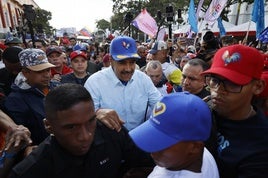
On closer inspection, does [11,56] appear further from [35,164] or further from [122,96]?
[35,164]

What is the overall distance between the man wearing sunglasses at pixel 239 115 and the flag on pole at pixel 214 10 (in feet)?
21.0

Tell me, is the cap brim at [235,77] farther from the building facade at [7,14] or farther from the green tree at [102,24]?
the green tree at [102,24]

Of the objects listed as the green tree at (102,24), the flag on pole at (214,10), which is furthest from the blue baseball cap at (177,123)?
the green tree at (102,24)

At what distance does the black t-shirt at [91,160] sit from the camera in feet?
4.16

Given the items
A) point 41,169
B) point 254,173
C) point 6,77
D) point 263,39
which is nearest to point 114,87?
point 41,169

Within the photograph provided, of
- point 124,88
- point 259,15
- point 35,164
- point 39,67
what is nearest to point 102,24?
point 259,15

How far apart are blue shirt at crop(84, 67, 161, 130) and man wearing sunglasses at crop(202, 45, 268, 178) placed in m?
0.96

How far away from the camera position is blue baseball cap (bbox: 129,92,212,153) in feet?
3.73

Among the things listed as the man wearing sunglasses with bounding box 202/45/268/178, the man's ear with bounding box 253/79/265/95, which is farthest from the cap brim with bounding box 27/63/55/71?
the man's ear with bounding box 253/79/265/95

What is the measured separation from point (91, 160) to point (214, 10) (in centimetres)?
723

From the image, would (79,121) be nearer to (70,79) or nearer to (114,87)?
(114,87)

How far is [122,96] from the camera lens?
2.40 m

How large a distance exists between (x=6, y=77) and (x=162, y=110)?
305 centimetres

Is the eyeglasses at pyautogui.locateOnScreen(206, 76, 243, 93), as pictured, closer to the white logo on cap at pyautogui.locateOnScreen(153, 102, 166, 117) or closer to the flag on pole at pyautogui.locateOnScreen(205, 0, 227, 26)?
the white logo on cap at pyautogui.locateOnScreen(153, 102, 166, 117)
